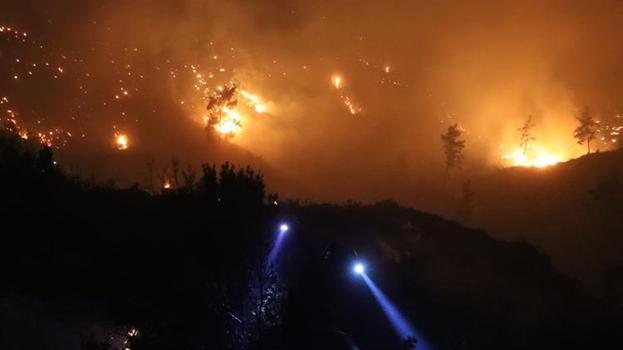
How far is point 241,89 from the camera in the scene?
13962cm

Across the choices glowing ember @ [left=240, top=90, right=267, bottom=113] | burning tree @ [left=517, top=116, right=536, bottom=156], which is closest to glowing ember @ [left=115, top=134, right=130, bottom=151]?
glowing ember @ [left=240, top=90, right=267, bottom=113]

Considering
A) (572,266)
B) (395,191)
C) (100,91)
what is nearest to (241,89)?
(100,91)

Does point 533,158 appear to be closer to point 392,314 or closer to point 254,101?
point 254,101

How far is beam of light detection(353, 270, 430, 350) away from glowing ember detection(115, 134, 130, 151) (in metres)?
86.1

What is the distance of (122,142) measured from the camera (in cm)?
10675

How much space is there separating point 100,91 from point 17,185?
100492 millimetres

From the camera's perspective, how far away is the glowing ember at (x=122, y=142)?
10525cm

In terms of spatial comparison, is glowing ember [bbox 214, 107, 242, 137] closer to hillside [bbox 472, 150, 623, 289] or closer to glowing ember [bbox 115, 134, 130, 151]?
glowing ember [bbox 115, 134, 130, 151]

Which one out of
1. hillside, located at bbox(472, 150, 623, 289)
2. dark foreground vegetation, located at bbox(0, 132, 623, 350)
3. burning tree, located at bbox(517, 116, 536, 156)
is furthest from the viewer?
burning tree, located at bbox(517, 116, 536, 156)

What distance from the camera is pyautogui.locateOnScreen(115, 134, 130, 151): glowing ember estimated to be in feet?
345

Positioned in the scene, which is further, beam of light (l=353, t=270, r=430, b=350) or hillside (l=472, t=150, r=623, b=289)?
hillside (l=472, t=150, r=623, b=289)

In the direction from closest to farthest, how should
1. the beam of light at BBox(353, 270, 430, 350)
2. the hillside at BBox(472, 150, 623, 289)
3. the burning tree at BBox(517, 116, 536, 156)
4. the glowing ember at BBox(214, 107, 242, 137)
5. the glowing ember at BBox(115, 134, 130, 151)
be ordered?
the beam of light at BBox(353, 270, 430, 350) < the hillside at BBox(472, 150, 623, 289) < the glowing ember at BBox(115, 134, 130, 151) < the glowing ember at BBox(214, 107, 242, 137) < the burning tree at BBox(517, 116, 536, 156)

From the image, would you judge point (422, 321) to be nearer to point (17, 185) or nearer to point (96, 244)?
point (96, 244)

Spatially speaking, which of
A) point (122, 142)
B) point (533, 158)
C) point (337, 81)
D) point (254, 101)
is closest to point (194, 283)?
point (122, 142)
